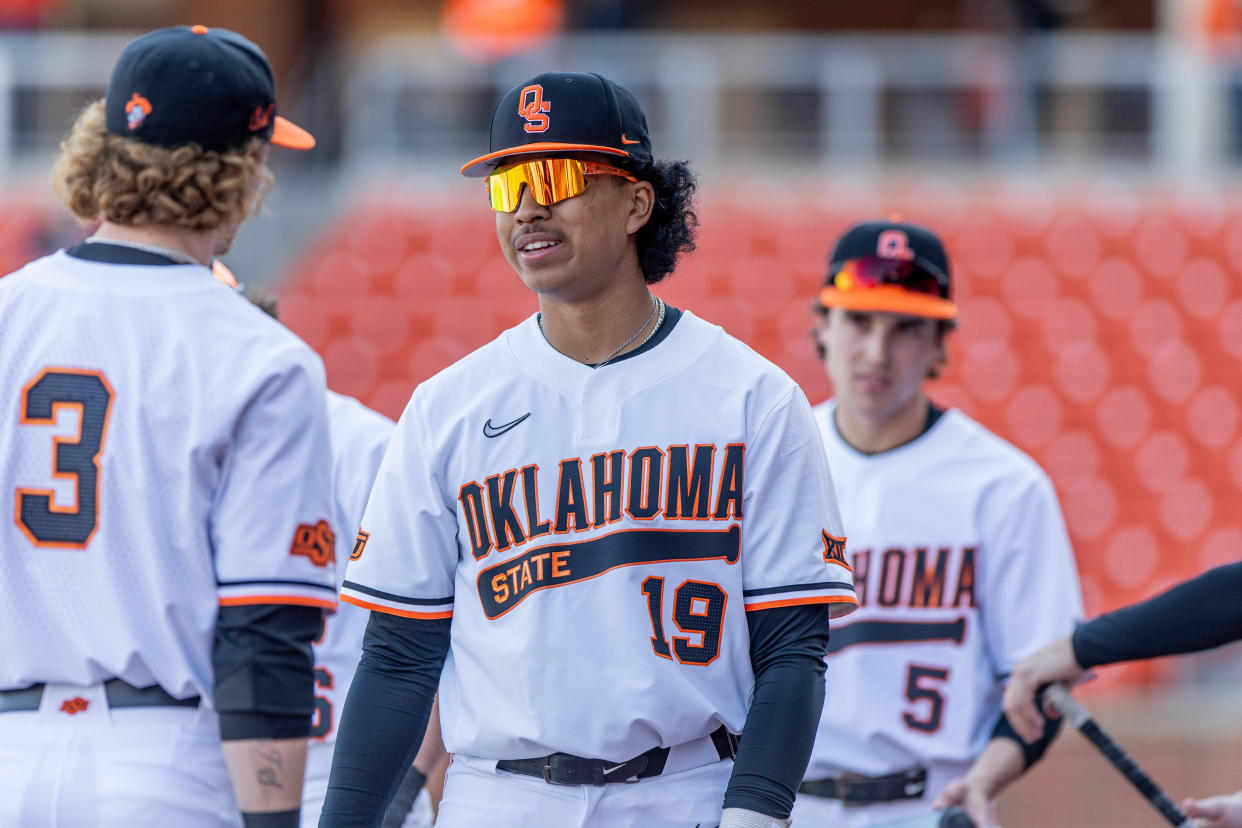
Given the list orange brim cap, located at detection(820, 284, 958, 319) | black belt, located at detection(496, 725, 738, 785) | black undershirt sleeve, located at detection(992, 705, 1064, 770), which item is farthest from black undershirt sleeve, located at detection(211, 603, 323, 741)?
orange brim cap, located at detection(820, 284, 958, 319)

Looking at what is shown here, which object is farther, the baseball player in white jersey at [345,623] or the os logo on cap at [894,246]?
the os logo on cap at [894,246]

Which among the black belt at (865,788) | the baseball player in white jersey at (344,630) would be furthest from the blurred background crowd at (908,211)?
the baseball player in white jersey at (344,630)

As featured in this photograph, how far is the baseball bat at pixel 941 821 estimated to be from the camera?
340 centimetres

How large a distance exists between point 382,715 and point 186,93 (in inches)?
44.3

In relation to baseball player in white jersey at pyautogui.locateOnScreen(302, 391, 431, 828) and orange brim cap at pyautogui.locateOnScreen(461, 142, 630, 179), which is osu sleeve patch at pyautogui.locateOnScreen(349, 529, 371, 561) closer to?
orange brim cap at pyautogui.locateOnScreen(461, 142, 630, 179)

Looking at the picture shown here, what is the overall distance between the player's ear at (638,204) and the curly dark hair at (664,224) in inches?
0.7

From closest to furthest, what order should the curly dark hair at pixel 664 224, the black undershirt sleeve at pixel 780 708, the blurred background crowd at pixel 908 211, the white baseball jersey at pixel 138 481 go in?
the black undershirt sleeve at pixel 780 708 → the white baseball jersey at pixel 138 481 → the curly dark hair at pixel 664 224 → the blurred background crowd at pixel 908 211

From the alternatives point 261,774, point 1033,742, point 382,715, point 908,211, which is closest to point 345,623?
point 261,774

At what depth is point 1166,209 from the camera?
12312 mm

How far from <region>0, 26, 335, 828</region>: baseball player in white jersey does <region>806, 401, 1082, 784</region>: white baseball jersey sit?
4.96 feet

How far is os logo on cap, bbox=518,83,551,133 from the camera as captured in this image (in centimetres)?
244

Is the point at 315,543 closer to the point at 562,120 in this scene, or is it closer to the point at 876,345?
the point at 562,120

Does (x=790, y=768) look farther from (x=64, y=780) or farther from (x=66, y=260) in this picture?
(x=66, y=260)

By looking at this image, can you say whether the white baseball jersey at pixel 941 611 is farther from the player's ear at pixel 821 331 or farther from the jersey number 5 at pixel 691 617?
the jersey number 5 at pixel 691 617
